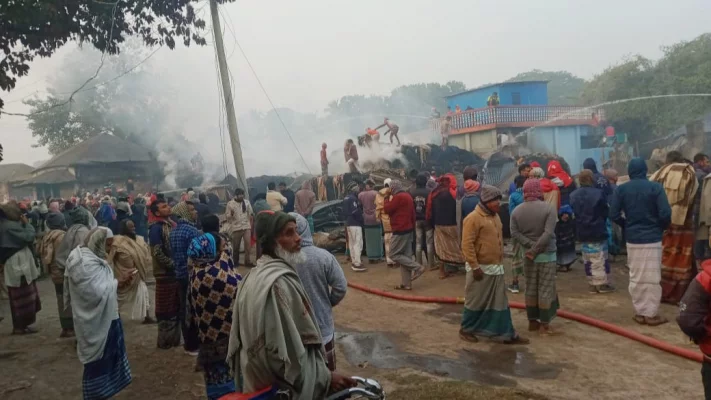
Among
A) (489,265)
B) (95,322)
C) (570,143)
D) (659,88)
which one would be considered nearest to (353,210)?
(489,265)

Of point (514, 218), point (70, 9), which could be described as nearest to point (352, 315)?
point (514, 218)

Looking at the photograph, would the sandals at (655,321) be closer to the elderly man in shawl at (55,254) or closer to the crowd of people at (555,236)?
the crowd of people at (555,236)

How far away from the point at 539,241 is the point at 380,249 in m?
6.27

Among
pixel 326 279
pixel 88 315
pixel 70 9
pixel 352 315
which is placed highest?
pixel 70 9

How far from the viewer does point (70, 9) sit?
8.23m

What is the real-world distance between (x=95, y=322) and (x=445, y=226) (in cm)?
625

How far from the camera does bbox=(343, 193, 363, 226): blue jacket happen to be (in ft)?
37.8

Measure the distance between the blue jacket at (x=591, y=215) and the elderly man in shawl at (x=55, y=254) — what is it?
742 cm

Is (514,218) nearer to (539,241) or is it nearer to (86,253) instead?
(539,241)

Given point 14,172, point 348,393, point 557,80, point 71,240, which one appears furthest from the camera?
point 557,80

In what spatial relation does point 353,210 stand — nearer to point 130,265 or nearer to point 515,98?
point 130,265

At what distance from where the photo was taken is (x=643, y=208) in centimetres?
628

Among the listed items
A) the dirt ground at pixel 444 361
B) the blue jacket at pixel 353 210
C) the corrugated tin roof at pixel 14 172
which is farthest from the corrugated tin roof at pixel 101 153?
the dirt ground at pixel 444 361

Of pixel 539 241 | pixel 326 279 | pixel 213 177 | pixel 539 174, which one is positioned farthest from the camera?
pixel 213 177
